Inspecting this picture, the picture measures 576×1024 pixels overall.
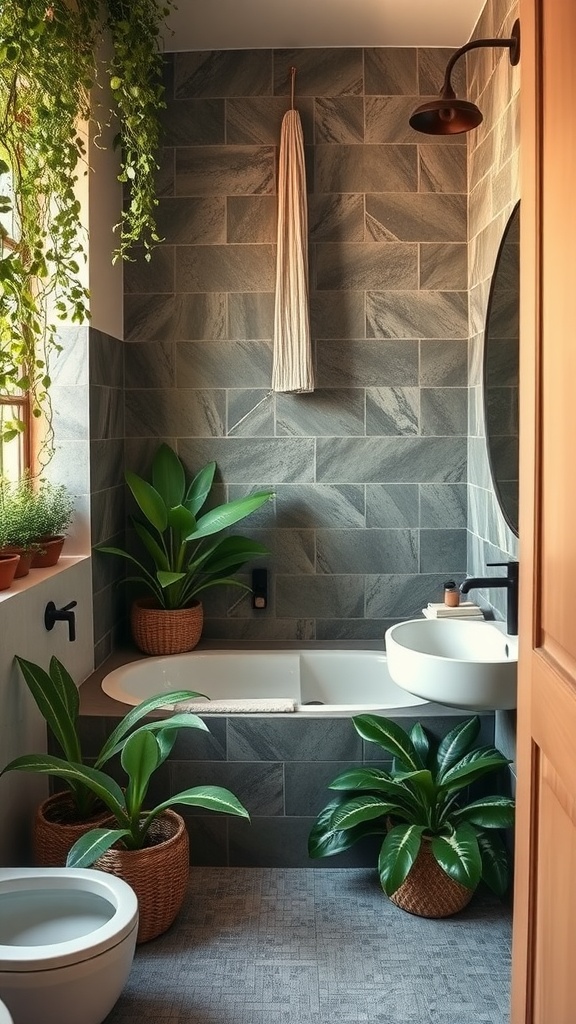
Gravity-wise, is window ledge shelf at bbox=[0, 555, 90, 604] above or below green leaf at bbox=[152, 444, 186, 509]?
below

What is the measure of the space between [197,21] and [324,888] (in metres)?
3.11

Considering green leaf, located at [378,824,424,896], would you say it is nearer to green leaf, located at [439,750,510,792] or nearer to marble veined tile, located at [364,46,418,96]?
green leaf, located at [439,750,510,792]

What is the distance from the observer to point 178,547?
387 cm

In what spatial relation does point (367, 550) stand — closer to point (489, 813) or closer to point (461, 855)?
point (489, 813)

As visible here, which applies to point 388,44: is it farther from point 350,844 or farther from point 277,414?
point 350,844

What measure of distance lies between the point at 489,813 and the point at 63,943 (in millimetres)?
1304

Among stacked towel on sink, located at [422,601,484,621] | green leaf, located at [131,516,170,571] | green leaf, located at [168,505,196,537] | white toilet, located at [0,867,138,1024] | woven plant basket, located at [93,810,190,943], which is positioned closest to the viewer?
white toilet, located at [0,867,138,1024]

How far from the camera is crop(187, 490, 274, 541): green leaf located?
367 cm

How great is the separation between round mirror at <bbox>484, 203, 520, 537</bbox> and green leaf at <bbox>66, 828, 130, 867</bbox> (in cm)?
152

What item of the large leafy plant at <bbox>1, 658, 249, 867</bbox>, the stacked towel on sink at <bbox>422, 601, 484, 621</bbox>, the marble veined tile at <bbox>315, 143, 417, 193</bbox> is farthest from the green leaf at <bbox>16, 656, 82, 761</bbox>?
the marble veined tile at <bbox>315, 143, 417, 193</bbox>

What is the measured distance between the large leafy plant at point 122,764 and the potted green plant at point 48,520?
495 millimetres

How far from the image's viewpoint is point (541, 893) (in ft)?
4.91

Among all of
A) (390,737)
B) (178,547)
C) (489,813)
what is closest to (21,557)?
(178,547)

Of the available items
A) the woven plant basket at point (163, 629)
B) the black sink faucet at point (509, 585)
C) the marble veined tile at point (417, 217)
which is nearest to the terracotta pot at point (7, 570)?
the woven plant basket at point (163, 629)
